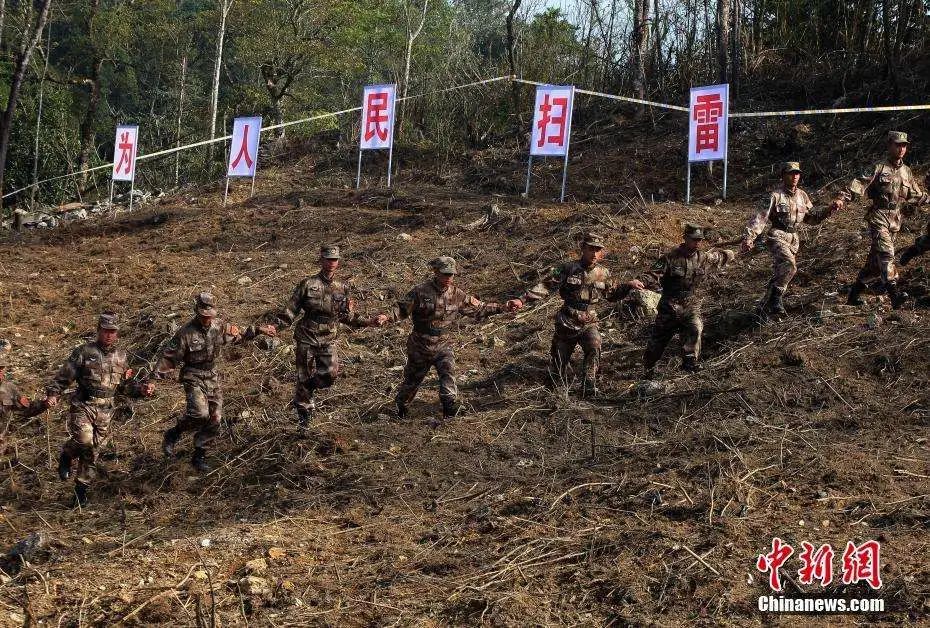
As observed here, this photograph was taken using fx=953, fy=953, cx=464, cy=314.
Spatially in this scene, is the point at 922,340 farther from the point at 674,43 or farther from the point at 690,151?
the point at 674,43

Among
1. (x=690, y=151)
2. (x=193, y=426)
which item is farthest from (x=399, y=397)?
(x=690, y=151)

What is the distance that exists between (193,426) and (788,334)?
6.00 metres

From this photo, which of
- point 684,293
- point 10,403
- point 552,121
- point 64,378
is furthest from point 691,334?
point 552,121

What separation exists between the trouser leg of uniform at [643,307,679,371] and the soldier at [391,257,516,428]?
163 cm

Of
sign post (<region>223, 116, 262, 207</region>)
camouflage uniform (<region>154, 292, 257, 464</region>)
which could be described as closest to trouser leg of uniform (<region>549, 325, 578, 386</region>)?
camouflage uniform (<region>154, 292, 257, 464</region>)

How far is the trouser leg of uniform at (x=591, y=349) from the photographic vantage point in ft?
30.5

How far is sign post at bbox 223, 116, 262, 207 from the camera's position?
1842 centimetres

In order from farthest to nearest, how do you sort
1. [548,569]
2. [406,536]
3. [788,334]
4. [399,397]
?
[788,334] → [399,397] → [406,536] → [548,569]

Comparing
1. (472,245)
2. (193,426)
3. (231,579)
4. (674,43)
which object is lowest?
(231,579)

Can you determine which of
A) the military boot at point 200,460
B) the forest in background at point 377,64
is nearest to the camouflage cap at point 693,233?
the military boot at point 200,460

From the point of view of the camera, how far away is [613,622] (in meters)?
5.60

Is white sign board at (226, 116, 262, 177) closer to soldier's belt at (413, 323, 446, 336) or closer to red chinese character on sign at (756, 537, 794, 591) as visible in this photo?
soldier's belt at (413, 323, 446, 336)

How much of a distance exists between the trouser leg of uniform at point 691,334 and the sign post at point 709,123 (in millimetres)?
5902

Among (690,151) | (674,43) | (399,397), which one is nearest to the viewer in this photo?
(399,397)
